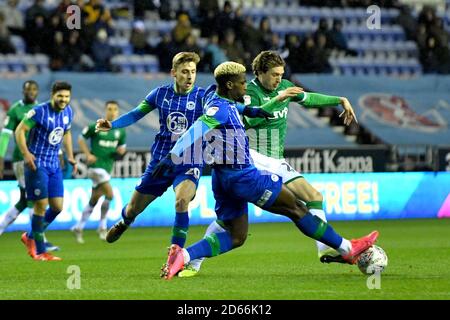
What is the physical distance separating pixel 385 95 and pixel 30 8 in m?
7.86

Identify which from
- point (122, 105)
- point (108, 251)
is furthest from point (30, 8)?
point (108, 251)

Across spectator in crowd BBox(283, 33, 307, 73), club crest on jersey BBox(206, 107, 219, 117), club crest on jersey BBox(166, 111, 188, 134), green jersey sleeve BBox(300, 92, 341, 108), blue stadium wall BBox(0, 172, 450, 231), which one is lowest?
blue stadium wall BBox(0, 172, 450, 231)

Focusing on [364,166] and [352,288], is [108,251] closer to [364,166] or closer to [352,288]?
[352,288]

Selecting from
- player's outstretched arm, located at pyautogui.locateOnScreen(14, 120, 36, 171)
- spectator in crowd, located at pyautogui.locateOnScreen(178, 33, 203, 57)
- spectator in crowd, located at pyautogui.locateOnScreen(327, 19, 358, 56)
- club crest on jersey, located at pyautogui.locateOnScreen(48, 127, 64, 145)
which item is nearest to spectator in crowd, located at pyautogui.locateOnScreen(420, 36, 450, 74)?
spectator in crowd, located at pyautogui.locateOnScreen(327, 19, 358, 56)

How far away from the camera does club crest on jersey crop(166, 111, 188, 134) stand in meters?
11.2

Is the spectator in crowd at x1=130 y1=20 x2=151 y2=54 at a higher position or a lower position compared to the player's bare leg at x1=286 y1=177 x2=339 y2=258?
lower

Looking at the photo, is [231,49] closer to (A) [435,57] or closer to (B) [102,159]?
(A) [435,57]

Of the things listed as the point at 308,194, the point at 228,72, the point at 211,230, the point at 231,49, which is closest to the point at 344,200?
the point at 231,49

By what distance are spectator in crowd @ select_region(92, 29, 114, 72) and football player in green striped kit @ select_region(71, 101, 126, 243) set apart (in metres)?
5.83

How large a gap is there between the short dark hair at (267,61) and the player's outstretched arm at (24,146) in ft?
11.0

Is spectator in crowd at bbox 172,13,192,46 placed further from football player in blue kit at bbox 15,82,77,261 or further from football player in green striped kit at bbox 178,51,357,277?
football player in green striped kit at bbox 178,51,357,277

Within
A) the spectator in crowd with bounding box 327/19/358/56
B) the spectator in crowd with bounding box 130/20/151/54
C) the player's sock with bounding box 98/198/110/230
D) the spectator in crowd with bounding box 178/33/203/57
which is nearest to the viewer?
the player's sock with bounding box 98/198/110/230

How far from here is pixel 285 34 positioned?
2616 centimetres

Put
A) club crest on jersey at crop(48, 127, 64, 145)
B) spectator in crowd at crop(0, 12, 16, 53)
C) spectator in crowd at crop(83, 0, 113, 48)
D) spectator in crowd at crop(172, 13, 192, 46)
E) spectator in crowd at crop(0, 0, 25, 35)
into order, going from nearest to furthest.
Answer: club crest on jersey at crop(48, 127, 64, 145) → spectator in crowd at crop(0, 12, 16, 53) → spectator in crowd at crop(83, 0, 113, 48) → spectator in crowd at crop(0, 0, 25, 35) → spectator in crowd at crop(172, 13, 192, 46)
